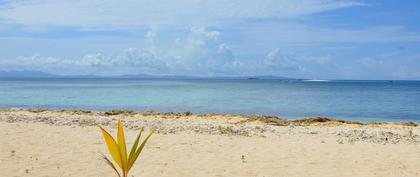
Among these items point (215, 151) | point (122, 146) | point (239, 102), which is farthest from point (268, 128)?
point (239, 102)

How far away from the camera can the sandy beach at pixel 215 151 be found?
1121cm

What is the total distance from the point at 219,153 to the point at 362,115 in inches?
958

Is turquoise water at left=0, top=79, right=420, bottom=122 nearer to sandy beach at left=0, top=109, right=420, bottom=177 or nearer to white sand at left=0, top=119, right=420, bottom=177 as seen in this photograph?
sandy beach at left=0, top=109, right=420, bottom=177

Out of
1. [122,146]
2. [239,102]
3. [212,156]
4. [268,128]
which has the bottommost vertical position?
[212,156]

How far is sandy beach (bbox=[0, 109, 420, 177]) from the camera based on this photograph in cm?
1121

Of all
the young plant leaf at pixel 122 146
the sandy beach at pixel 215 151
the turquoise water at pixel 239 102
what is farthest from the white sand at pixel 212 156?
the turquoise water at pixel 239 102

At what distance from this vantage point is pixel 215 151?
44.8ft

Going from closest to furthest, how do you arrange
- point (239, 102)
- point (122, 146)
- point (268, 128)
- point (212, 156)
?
point (122, 146) → point (212, 156) → point (268, 128) → point (239, 102)

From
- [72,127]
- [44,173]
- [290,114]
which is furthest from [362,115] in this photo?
[44,173]

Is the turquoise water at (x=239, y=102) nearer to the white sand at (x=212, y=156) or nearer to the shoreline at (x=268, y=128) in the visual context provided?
the shoreline at (x=268, y=128)

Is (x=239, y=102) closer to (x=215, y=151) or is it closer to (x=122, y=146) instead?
(x=215, y=151)

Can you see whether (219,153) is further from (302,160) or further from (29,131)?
(29,131)

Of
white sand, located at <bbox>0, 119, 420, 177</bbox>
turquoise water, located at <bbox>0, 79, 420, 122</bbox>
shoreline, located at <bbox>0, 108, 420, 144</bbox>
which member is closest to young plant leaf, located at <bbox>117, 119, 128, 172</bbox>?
white sand, located at <bbox>0, 119, 420, 177</bbox>

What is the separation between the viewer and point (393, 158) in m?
12.9
